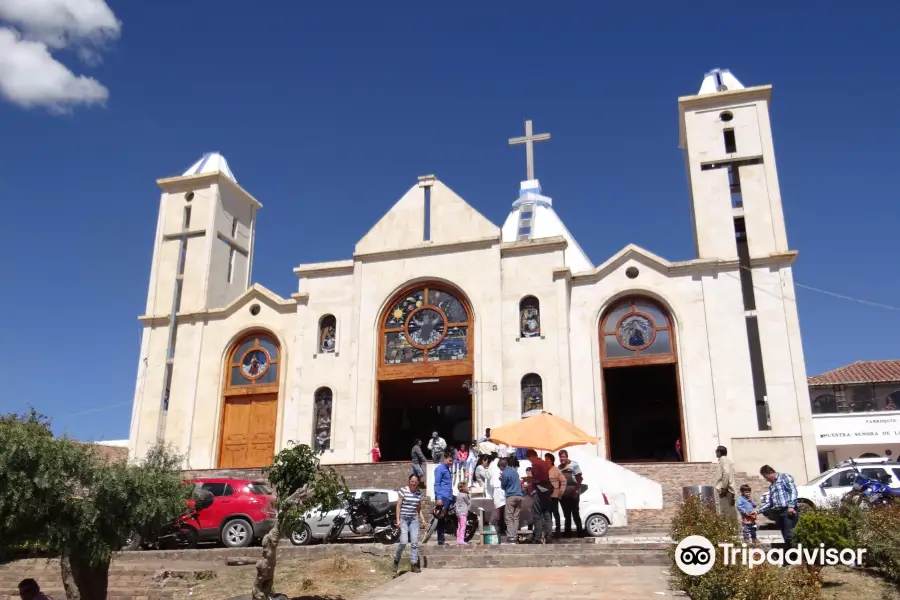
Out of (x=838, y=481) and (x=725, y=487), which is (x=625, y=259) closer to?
(x=838, y=481)

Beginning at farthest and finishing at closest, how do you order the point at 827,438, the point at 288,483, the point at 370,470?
the point at 827,438, the point at 370,470, the point at 288,483

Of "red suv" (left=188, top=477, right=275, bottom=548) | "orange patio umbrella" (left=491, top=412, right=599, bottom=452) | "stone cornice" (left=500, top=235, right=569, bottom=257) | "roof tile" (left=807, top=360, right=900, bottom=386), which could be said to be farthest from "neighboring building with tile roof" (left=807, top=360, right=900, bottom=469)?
"red suv" (left=188, top=477, right=275, bottom=548)

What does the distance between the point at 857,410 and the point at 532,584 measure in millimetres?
30635

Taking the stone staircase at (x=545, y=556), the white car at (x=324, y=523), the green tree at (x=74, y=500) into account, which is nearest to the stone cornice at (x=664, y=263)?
the white car at (x=324, y=523)

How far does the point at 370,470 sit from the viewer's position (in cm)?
2103

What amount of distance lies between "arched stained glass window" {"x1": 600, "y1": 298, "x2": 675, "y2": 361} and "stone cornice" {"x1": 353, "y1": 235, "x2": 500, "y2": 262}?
15.2 feet

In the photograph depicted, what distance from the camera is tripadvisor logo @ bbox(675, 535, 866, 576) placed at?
8.60 metres

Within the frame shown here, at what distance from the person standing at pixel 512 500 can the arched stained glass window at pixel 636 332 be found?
10768mm

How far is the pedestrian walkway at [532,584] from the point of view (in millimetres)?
9477

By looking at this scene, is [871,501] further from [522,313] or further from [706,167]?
[706,167]

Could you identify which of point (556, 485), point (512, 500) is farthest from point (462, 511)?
point (556, 485)

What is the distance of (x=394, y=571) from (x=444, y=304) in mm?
14157

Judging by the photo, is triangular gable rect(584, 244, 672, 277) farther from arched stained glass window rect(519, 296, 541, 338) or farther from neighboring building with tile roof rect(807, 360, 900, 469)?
neighboring building with tile roof rect(807, 360, 900, 469)

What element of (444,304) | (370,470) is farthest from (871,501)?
(444,304)
